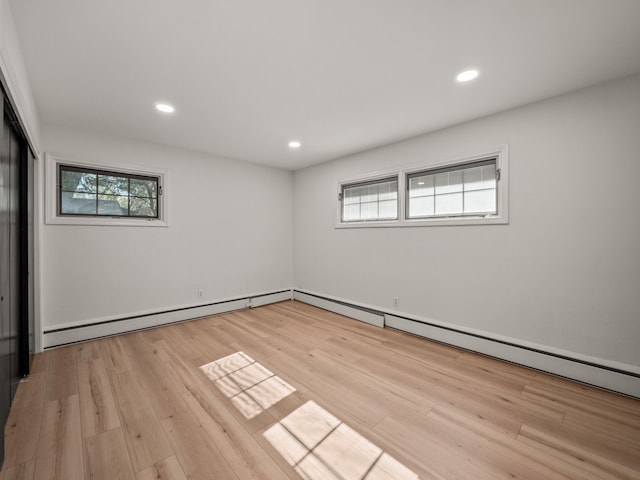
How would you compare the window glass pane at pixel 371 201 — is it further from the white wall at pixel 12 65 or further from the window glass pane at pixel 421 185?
the white wall at pixel 12 65

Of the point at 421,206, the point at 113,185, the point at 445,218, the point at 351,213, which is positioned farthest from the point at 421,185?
the point at 113,185

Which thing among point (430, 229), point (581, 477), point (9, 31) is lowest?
point (581, 477)

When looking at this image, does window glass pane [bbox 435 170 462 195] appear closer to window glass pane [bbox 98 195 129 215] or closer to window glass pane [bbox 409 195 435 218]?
window glass pane [bbox 409 195 435 218]

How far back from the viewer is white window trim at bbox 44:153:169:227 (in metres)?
2.99

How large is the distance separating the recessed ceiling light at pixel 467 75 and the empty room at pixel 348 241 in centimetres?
3

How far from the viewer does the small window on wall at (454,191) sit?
2934mm

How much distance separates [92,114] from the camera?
2.80 metres

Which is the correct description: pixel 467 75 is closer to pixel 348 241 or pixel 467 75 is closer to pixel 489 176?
pixel 489 176

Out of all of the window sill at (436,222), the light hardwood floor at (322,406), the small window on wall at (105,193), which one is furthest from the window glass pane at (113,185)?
the window sill at (436,222)

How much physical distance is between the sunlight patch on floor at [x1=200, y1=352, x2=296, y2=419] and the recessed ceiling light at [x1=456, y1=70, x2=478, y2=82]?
9.64ft

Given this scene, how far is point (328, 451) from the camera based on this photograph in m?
1.58

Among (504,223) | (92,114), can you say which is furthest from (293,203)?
(504,223)

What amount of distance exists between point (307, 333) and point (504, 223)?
262cm

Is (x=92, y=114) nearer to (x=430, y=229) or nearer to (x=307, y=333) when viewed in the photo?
(x=307, y=333)
